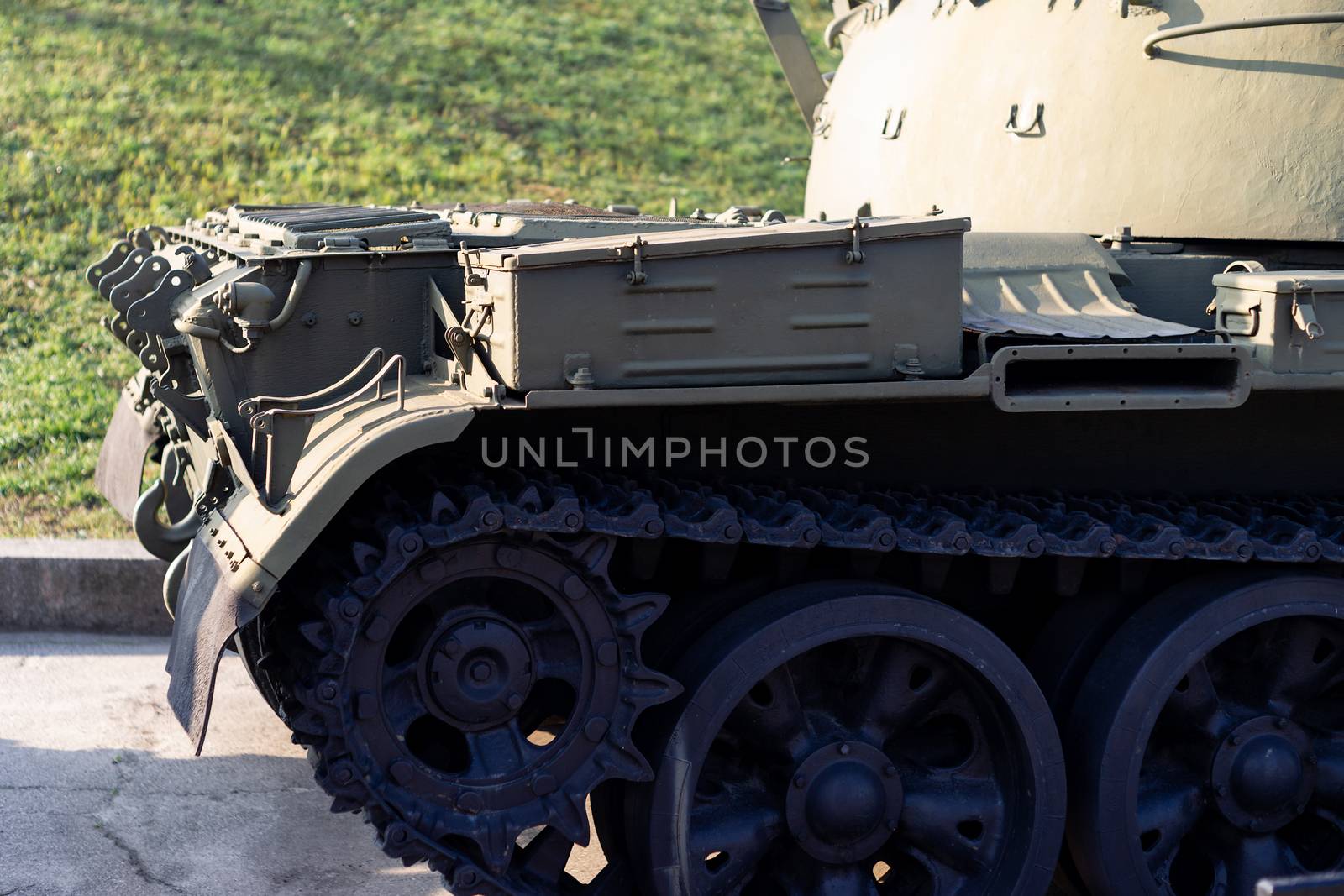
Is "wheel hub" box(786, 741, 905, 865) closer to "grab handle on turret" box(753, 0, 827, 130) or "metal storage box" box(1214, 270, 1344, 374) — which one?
"metal storage box" box(1214, 270, 1344, 374)

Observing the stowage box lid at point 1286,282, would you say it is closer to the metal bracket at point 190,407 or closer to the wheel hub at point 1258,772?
the wheel hub at point 1258,772

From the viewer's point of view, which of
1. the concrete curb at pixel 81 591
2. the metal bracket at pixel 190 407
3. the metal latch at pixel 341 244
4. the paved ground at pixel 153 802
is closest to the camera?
the metal latch at pixel 341 244

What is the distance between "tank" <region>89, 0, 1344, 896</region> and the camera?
340 centimetres

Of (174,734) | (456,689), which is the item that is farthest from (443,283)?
(174,734)

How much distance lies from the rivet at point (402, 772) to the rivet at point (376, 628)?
11.8 inches

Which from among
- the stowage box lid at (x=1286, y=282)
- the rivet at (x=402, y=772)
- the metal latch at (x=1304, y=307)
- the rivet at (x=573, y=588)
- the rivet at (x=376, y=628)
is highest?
the stowage box lid at (x=1286, y=282)

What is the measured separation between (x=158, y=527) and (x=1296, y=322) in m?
4.08

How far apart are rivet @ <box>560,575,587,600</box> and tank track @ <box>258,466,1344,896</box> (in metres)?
0.12

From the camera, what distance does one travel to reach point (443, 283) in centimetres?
396

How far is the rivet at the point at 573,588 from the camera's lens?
3.46 metres

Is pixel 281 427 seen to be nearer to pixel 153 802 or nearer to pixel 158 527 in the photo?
pixel 153 802

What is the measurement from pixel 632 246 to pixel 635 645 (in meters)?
0.93

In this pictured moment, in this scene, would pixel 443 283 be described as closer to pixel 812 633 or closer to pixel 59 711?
pixel 812 633

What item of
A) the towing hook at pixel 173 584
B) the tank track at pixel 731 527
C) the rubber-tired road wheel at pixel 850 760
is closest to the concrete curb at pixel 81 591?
the towing hook at pixel 173 584
